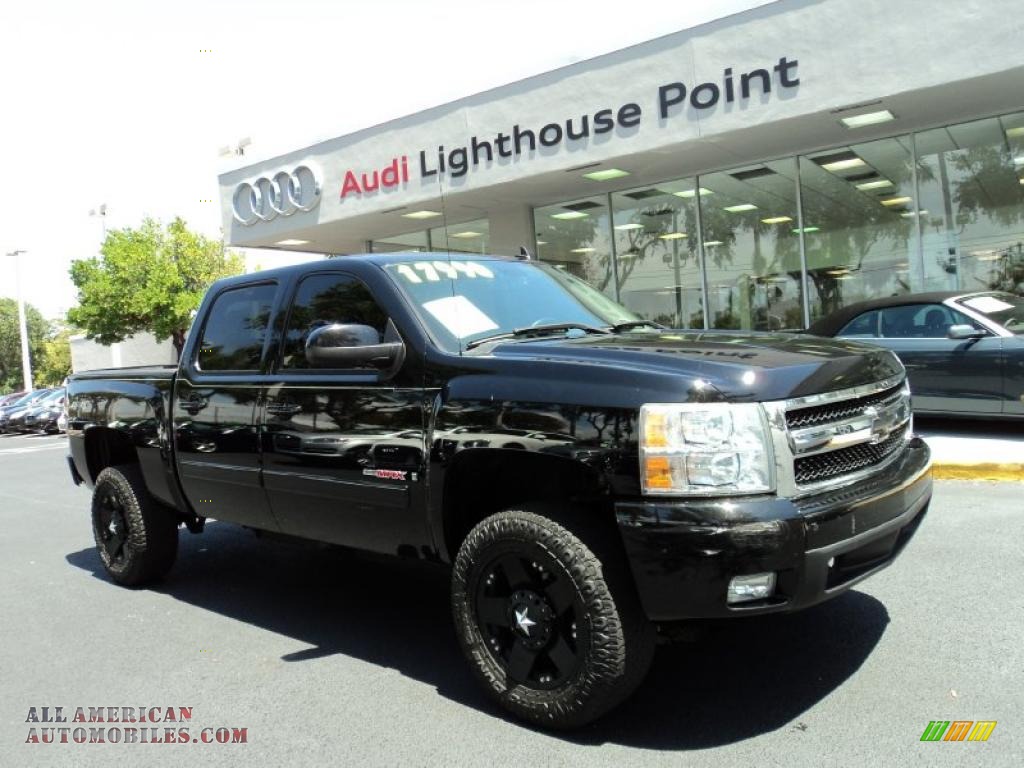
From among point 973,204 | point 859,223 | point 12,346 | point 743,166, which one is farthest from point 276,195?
point 12,346

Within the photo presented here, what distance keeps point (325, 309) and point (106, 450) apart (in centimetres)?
259

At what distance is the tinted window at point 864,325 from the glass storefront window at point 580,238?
6.94 metres

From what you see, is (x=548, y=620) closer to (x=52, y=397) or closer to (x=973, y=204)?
(x=973, y=204)

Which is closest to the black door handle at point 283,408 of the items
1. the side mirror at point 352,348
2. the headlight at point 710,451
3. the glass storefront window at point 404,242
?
the side mirror at point 352,348

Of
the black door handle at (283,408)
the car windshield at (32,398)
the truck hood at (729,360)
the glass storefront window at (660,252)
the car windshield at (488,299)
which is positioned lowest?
the car windshield at (32,398)

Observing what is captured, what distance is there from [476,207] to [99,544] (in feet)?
38.2

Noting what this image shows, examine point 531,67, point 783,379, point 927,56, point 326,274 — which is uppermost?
point 531,67

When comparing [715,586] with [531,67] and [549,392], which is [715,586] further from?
[531,67]

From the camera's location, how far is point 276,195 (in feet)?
56.6

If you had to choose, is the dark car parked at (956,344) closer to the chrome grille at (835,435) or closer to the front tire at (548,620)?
the chrome grille at (835,435)

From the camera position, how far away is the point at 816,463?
304 centimetres

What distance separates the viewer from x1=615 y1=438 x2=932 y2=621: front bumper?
9.09 feet

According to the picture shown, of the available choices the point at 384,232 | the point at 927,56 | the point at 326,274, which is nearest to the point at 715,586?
the point at 326,274

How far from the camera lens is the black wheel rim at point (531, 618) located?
3.05 m
